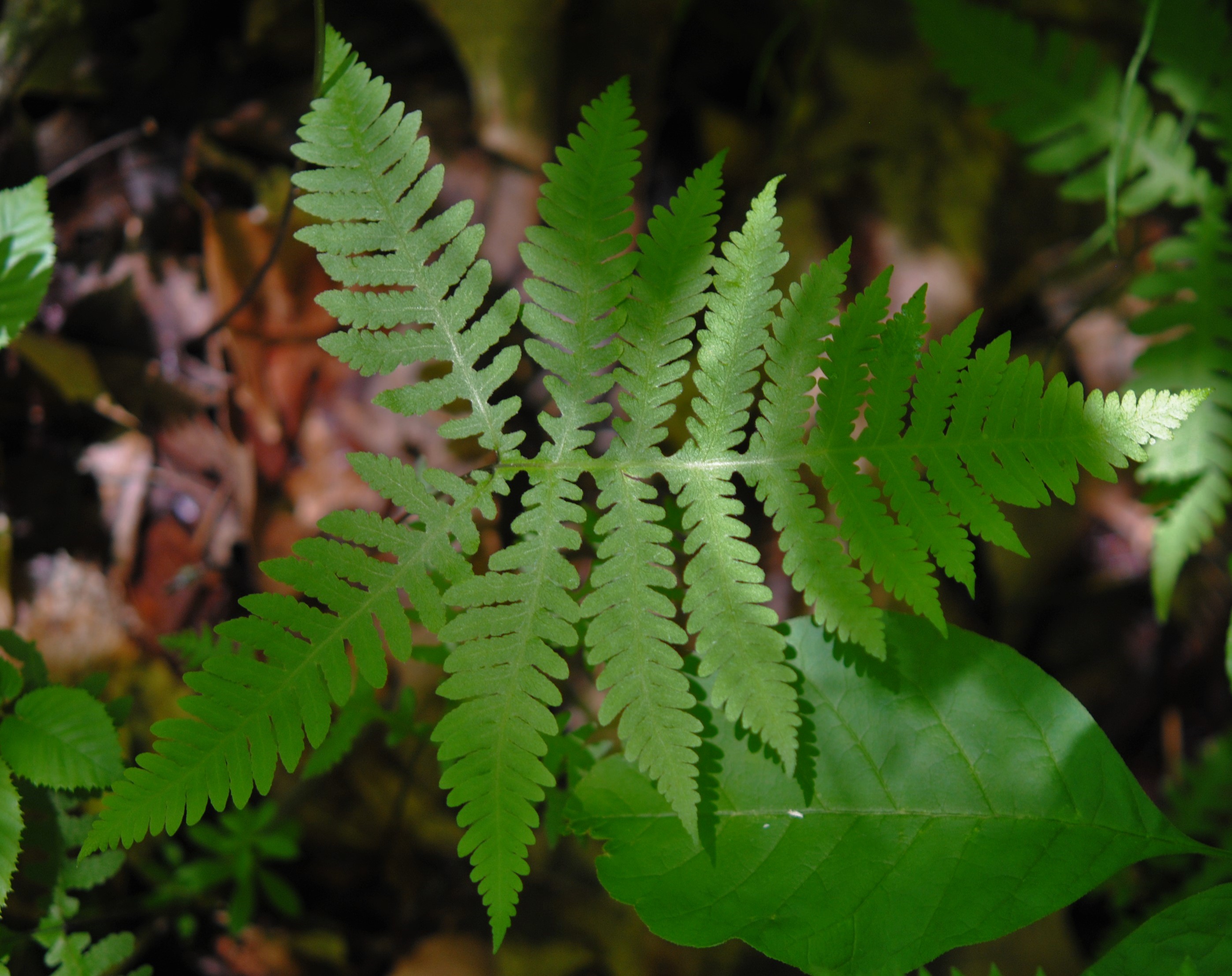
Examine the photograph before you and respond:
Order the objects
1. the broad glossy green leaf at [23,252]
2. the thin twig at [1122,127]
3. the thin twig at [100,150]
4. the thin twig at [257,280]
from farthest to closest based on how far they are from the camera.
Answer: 1. the thin twig at [100,150]
2. the thin twig at [257,280]
3. the thin twig at [1122,127]
4. the broad glossy green leaf at [23,252]

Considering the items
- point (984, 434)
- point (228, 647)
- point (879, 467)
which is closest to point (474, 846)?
point (228, 647)

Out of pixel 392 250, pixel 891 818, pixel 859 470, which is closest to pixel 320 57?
pixel 392 250

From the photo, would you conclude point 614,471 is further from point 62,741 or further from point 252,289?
point 252,289

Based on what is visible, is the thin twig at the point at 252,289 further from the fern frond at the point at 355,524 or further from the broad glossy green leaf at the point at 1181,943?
the broad glossy green leaf at the point at 1181,943

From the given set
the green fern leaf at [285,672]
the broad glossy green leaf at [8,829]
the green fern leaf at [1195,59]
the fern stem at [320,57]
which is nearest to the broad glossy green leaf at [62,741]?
the broad glossy green leaf at [8,829]

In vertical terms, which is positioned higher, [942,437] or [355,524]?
[942,437]

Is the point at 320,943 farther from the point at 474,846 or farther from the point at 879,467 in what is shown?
the point at 879,467
